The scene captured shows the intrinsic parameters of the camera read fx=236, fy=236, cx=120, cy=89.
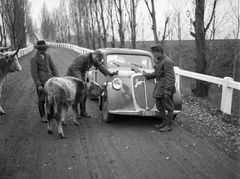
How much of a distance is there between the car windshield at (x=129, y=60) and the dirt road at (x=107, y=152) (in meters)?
1.76

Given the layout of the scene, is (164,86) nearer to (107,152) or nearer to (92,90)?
(92,90)

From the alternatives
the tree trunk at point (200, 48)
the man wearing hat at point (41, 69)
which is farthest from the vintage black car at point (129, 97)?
the tree trunk at point (200, 48)

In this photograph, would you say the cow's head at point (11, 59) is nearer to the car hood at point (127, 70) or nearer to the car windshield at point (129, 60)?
the car windshield at point (129, 60)

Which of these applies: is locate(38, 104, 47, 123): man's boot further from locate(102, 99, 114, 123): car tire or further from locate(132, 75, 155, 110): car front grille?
A: locate(132, 75, 155, 110): car front grille

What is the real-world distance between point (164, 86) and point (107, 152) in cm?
207

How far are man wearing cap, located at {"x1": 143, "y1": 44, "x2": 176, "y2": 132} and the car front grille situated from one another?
0.29 m

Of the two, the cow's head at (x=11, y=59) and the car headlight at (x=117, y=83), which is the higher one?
the cow's head at (x=11, y=59)

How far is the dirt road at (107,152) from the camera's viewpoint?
3.81 m

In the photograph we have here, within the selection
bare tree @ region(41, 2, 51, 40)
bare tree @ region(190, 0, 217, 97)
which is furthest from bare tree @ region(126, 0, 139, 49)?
bare tree @ region(41, 2, 51, 40)

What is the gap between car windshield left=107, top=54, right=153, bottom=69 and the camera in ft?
24.0

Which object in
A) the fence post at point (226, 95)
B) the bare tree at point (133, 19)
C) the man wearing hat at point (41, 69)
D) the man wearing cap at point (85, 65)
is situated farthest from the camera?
the bare tree at point (133, 19)

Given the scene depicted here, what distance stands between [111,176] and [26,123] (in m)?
3.47

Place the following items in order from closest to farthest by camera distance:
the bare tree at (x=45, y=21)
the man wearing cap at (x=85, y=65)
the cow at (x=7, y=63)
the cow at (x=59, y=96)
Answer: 1. the cow at (x=59, y=96)
2. the man wearing cap at (x=85, y=65)
3. the cow at (x=7, y=63)
4. the bare tree at (x=45, y=21)

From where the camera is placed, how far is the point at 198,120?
6.45 meters
